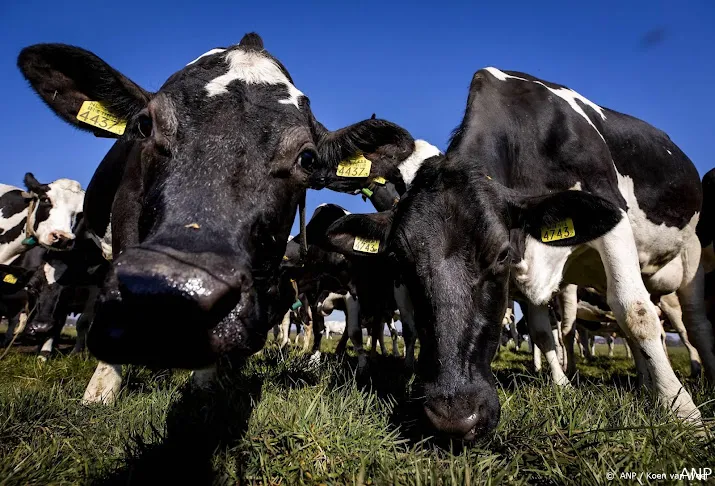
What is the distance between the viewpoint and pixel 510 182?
4.30 metres

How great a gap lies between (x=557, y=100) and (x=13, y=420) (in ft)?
17.9

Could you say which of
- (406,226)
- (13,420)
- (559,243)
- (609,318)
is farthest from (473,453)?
(609,318)

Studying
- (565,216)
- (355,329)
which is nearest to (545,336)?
(565,216)

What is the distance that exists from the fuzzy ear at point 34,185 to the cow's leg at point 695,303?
10.1 m

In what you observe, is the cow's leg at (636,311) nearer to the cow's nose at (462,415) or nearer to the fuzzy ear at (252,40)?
the cow's nose at (462,415)

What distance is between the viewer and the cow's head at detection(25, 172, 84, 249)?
7.51 m

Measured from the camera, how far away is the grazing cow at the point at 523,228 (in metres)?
2.78

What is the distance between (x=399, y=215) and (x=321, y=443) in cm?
182

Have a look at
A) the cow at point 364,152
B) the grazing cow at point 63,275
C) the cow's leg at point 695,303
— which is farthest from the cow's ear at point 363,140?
the grazing cow at point 63,275

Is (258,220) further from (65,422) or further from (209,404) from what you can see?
(65,422)

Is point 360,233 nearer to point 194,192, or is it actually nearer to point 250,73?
point 250,73

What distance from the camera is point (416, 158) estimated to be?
562 cm

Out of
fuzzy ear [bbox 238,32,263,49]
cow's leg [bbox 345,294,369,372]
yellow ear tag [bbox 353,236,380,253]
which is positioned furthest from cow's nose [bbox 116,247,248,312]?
cow's leg [bbox 345,294,369,372]

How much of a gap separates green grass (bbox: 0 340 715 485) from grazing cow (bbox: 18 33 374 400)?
0.65 metres
